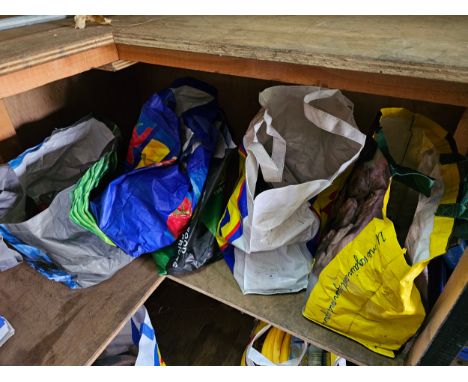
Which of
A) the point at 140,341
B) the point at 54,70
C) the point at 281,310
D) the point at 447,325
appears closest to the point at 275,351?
the point at 281,310

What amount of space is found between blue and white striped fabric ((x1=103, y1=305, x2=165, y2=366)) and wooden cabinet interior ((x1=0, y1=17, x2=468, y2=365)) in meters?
0.15

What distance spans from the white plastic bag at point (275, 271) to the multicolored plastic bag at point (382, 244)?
0.05 metres

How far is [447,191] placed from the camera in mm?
613

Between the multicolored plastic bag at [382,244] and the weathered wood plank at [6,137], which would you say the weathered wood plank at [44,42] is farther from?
the multicolored plastic bag at [382,244]

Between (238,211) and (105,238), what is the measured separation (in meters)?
0.34

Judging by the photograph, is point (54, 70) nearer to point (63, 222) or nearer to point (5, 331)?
point (63, 222)

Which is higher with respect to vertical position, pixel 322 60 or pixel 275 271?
pixel 322 60

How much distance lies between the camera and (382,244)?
0.63 meters

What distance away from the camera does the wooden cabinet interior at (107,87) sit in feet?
1.71

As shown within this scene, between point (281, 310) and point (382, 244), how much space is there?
1.14 ft

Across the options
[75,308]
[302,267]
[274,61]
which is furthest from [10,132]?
[302,267]

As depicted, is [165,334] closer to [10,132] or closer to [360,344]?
[360,344]

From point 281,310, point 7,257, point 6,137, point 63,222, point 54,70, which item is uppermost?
point 54,70

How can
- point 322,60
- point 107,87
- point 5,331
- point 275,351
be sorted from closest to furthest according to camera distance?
point 322,60 < point 5,331 < point 275,351 < point 107,87
